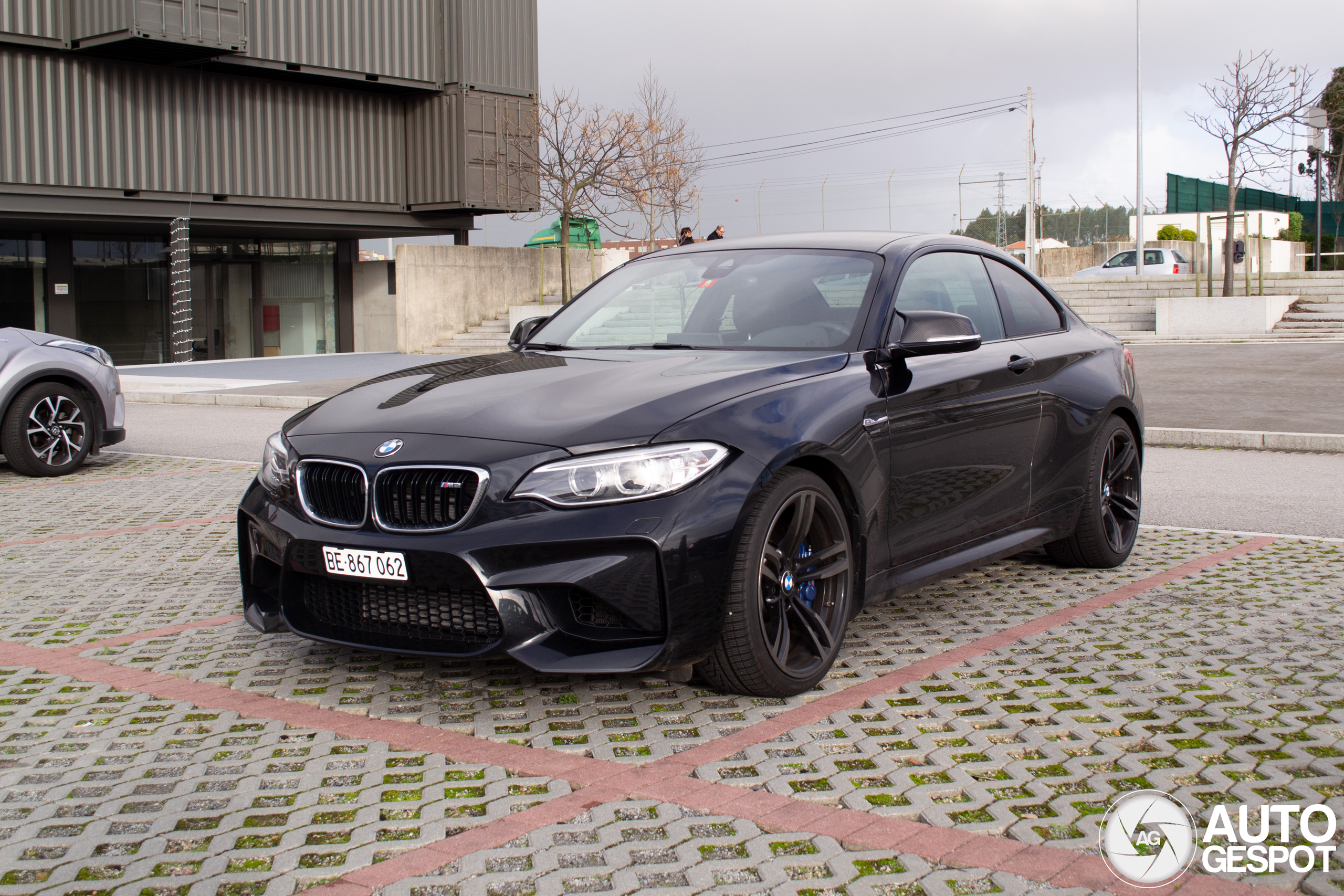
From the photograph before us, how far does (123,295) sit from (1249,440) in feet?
92.3

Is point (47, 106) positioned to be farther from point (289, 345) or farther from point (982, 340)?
point (982, 340)

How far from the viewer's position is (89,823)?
124 inches

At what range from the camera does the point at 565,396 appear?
13.4 ft

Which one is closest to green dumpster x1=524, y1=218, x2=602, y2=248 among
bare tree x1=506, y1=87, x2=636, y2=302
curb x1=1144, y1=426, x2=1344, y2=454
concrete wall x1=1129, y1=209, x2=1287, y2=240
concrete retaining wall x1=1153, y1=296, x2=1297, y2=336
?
bare tree x1=506, y1=87, x2=636, y2=302

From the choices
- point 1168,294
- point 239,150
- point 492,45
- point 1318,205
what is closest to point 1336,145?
point 1318,205

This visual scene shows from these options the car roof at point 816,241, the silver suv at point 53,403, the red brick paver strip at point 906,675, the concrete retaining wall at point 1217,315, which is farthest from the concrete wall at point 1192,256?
the car roof at point 816,241

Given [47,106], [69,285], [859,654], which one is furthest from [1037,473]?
[69,285]

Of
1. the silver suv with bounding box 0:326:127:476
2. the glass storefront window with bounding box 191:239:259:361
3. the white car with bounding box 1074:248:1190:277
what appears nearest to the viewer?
the silver suv with bounding box 0:326:127:476

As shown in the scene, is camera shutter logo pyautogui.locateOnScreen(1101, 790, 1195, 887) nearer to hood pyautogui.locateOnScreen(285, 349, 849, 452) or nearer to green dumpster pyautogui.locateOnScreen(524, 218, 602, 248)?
hood pyautogui.locateOnScreen(285, 349, 849, 452)

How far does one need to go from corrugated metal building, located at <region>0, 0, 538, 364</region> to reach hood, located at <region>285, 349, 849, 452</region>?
81.3 ft

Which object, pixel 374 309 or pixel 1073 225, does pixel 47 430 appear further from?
pixel 1073 225

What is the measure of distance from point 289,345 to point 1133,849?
34.6m

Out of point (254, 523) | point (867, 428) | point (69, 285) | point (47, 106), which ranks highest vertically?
point (47, 106)

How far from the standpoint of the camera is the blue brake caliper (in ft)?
13.5
